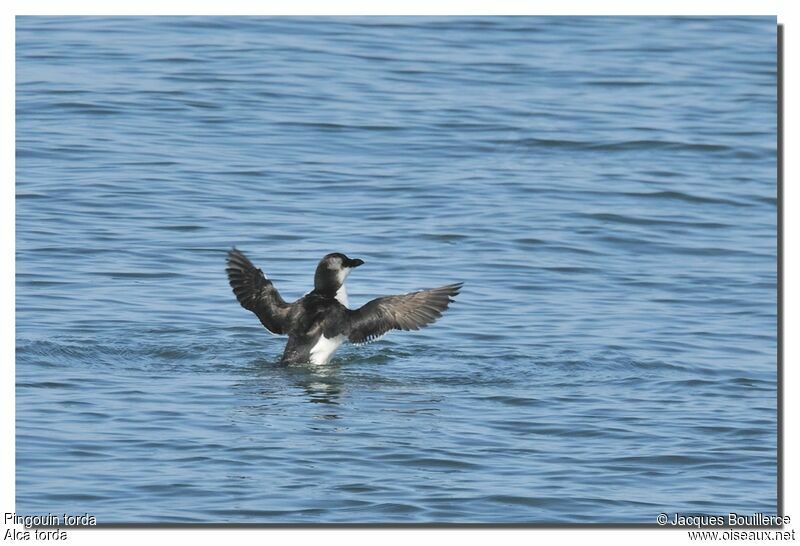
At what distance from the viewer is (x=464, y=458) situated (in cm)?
916

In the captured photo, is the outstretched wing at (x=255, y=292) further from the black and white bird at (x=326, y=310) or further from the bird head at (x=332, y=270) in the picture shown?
the bird head at (x=332, y=270)

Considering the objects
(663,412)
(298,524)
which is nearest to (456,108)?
(663,412)

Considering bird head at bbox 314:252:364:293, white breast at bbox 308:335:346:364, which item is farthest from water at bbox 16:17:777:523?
bird head at bbox 314:252:364:293

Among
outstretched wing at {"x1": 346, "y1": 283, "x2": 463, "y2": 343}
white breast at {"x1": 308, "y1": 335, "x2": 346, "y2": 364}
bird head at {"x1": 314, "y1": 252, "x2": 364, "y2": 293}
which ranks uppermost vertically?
bird head at {"x1": 314, "y1": 252, "x2": 364, "y2": 293}

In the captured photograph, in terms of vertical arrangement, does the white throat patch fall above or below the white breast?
above

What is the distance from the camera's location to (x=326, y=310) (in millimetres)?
12039

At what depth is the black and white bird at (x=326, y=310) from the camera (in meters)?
11.6

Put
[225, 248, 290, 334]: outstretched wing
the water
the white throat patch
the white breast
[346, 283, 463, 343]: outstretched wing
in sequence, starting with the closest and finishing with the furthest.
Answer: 1. the water
2. [346, 283, 463, 343]: outstretched wing
3. the white breast
4. [225, 248, 290, 334]: outstretched wing
5. the white throat patch

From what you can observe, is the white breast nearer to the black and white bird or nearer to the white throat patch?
the black and white bird

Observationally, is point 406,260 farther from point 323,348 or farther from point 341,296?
point 323,348

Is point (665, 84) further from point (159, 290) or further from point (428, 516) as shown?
point (428, 516)

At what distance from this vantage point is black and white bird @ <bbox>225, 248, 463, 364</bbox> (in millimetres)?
11641

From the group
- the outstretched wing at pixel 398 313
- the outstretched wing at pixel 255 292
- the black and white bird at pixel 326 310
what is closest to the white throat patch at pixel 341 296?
the black and white bird at pixel 326 310

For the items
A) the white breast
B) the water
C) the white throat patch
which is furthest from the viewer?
the white throat patch
